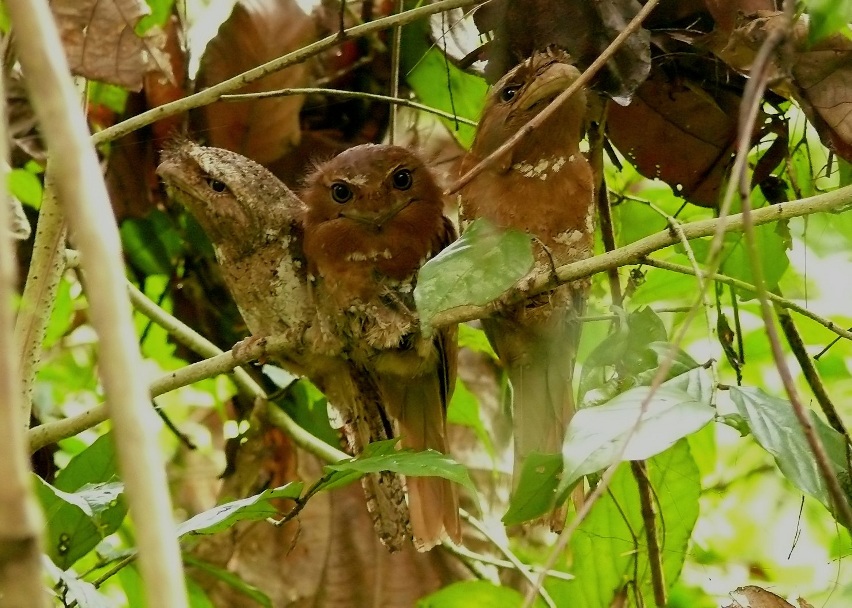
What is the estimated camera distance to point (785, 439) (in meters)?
1.29

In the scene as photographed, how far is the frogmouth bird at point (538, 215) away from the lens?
6.31ft

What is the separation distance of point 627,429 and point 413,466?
406mm

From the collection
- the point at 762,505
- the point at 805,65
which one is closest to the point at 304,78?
the point at 805,65

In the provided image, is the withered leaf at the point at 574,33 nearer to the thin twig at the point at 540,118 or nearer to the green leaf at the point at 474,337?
the thin twig at the point at 540,118

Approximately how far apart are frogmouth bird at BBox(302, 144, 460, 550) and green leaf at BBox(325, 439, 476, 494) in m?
0.55

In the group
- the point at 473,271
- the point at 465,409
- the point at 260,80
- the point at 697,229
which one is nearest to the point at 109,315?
the point at 473,271

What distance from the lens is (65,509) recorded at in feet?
5.81

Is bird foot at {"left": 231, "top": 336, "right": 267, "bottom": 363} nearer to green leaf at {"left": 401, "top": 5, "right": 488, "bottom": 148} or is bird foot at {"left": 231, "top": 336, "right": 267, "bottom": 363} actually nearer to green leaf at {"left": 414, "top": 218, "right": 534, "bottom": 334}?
green leaf at {"left": 414, "top": 218, "right": 534, "bottom": 334}

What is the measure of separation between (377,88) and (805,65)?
144cm

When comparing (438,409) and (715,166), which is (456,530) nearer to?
(438,409)

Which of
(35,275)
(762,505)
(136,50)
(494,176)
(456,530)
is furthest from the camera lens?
(762,505)

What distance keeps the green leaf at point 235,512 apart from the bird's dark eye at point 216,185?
2.91 feet

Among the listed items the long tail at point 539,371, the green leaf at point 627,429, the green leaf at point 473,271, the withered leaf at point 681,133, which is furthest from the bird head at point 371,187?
the green leaf at point 627,429

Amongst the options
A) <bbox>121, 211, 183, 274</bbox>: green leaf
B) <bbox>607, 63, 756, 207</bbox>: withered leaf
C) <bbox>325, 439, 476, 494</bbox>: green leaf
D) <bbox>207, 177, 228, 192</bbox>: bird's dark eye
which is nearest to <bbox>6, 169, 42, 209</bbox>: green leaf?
<bbox>121, 211, 183, 274</bbox>: green leaf
